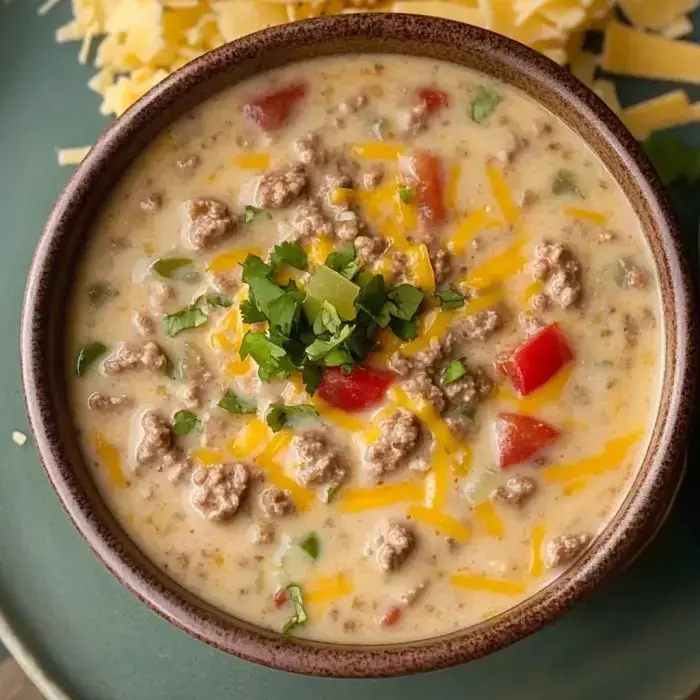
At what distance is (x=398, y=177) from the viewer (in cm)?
218

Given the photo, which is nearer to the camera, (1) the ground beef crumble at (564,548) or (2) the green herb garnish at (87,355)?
(1) the ground beef crumble at (564,548)

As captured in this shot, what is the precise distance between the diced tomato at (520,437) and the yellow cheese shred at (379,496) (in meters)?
0.17

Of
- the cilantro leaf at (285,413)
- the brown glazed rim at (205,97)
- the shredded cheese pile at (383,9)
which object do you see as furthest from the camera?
the shredded cheese pile at (383,9)

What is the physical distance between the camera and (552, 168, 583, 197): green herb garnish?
216cm

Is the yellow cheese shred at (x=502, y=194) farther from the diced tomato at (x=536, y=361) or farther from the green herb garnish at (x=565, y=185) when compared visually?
the diced tomato at (x=536, y=361)

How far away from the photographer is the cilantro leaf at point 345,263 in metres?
2.12

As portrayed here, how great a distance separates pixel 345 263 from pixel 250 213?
0.70ft

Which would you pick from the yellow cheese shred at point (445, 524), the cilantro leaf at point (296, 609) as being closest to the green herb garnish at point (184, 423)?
the cilantro leaf at point (296, 609)

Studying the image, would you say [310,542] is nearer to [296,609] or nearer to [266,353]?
[296,609]

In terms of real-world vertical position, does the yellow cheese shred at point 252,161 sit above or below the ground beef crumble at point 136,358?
above

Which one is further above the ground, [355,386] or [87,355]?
[87,355]

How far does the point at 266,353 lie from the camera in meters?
2.07

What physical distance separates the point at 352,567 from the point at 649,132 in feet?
3.80

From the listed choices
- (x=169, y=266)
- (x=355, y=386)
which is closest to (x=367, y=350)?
(x=355, y=386)
